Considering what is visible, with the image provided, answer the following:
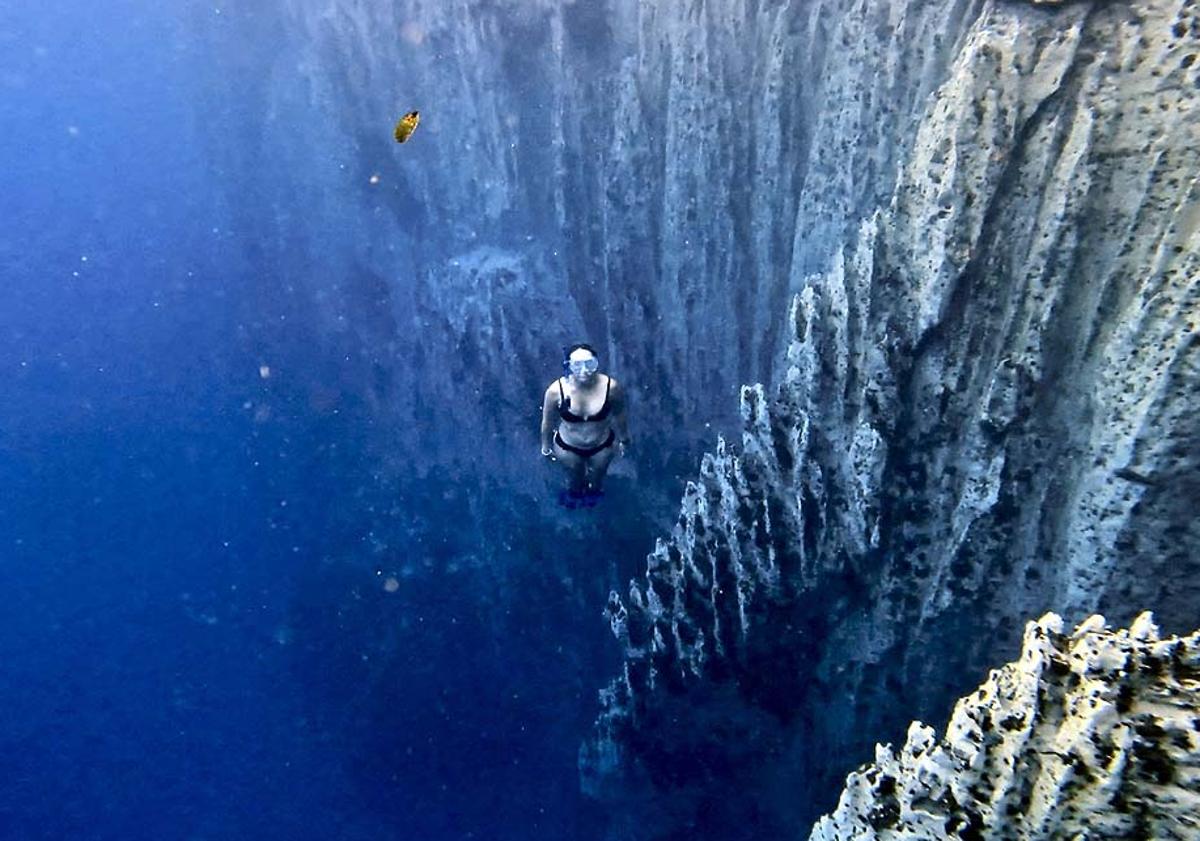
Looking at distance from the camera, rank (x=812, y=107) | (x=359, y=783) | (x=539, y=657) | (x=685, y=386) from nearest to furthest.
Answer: (x=812, y=107), (x=685, y=386), (x=539, y=657), (x=359, y=783)

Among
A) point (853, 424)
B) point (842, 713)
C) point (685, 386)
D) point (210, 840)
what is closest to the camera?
point (853, 424)

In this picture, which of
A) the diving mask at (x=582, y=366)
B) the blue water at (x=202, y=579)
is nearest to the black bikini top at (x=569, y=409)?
the diving mask at (x=582, y=366)

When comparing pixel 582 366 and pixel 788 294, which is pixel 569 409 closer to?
pixel 582 366

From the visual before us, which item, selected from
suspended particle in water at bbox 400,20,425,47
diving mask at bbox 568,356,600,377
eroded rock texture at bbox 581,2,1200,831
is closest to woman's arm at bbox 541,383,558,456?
diving mask at bbox 568,356,600,377

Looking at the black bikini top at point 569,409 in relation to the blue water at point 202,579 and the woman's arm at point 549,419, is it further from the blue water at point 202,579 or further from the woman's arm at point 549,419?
the blue water at point 202,579

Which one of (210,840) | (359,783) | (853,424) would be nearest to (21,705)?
(210,840)

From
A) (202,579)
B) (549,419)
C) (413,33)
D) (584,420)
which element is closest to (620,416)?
(584,420)

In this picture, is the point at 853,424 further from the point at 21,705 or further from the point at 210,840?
the point at 21,705
